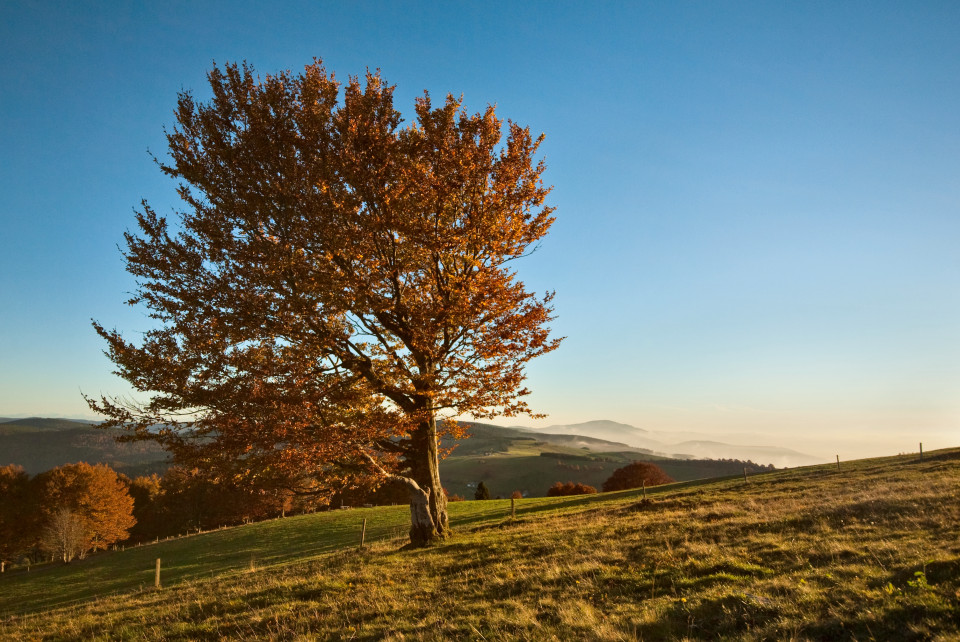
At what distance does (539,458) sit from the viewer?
491 feet

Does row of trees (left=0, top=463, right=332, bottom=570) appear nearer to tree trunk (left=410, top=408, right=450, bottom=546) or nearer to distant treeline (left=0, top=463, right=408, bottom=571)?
distant treeline (left=0, top=463, right=408, bottom=571)

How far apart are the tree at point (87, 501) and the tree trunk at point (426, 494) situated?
60600mm

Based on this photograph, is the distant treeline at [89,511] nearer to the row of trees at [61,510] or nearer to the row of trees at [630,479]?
the row of trees at [61,510]

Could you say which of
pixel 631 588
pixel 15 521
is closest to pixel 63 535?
pixel 15 521

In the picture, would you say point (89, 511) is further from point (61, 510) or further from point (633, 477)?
point (633, 477)

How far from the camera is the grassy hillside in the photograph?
6.40 metres

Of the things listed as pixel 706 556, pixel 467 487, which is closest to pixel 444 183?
pixel 706 556

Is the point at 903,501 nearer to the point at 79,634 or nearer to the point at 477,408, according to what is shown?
the point at 477,408

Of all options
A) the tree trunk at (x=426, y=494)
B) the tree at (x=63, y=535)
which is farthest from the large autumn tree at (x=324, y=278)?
the tree at (x=63, y=535)

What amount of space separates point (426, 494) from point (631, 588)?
9.28 meters

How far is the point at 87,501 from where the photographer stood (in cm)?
5784

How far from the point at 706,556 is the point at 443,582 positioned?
5.99 meters

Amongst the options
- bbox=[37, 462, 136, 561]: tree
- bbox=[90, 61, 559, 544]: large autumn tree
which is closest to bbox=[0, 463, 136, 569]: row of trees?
bbox=[37, 462, 136, 561]: tree

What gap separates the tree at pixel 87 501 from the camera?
56.2 metres
